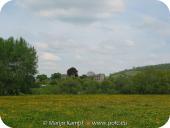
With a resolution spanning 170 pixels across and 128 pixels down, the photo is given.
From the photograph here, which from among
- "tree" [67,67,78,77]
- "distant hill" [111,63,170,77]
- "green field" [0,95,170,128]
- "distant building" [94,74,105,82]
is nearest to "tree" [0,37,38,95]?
"green field" [0,95,170,128]

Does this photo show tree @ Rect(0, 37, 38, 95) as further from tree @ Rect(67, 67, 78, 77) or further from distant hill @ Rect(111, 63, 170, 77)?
distant hill @ Rect(111, 63, 170, 77)

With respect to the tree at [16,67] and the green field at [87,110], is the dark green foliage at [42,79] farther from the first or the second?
the green field at [87,110]

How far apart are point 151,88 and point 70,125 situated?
2.10 meters

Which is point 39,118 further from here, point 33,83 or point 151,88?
point 151,88

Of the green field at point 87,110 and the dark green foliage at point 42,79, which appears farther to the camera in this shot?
the dark green foliage at point 42,79

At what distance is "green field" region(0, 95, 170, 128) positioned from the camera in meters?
12.0

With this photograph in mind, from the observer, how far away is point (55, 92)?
12797 mm

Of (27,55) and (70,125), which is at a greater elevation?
(27,55)

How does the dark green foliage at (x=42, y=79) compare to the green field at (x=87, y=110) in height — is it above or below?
above

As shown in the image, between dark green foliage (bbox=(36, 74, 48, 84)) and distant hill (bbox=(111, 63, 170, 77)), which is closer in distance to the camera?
distant hill (bbox=(111, 63, 170, 77))

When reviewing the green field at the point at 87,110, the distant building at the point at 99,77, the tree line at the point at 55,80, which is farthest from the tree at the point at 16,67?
the distant building at the point at 99,77

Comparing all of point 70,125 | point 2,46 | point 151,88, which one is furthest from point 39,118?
point 151,88

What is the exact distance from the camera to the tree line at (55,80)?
1245cm

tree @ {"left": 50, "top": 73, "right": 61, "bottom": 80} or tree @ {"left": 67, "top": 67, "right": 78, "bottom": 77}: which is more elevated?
tree @ {"left": 67, "top": 67, "right": 78, "bottom": 77}
